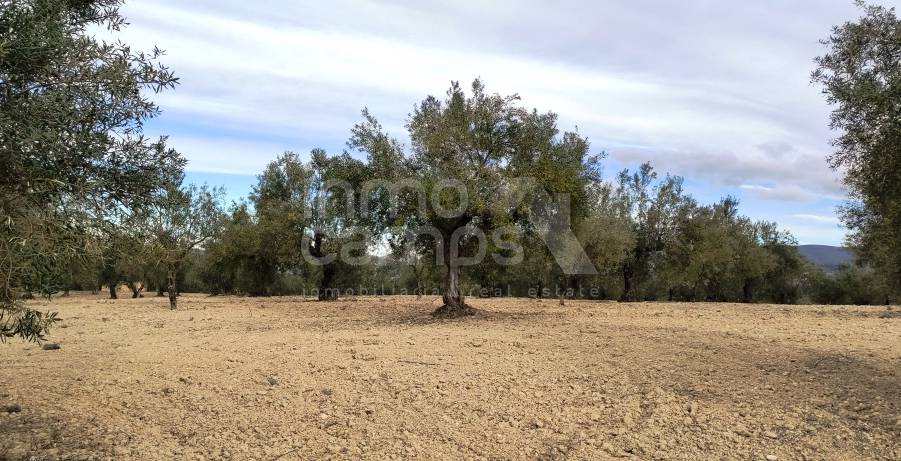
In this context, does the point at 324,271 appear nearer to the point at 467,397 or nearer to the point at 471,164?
the point at 471,164

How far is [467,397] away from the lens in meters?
7.88

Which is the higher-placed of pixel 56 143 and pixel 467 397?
pixel 56 143

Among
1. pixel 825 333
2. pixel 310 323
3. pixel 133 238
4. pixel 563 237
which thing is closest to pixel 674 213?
pixel 563 237

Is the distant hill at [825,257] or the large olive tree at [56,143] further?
the distant hill at [825,257]

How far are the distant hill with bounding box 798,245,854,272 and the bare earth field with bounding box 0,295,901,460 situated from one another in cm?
4486

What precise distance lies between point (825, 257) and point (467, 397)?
65814mm

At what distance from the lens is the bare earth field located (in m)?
6.32

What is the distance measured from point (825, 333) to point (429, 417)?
10399 mm

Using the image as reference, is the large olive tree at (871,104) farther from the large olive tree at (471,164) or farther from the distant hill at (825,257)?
the distant hill at (825,257)

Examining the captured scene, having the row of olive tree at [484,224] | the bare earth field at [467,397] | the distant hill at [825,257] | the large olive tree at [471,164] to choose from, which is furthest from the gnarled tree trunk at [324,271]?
the distant hill at [825,257]

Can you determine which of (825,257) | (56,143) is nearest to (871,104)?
(56,143)

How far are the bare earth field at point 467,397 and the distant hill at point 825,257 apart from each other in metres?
44.9

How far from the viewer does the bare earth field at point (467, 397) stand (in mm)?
6324

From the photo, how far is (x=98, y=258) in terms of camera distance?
4.44 m
